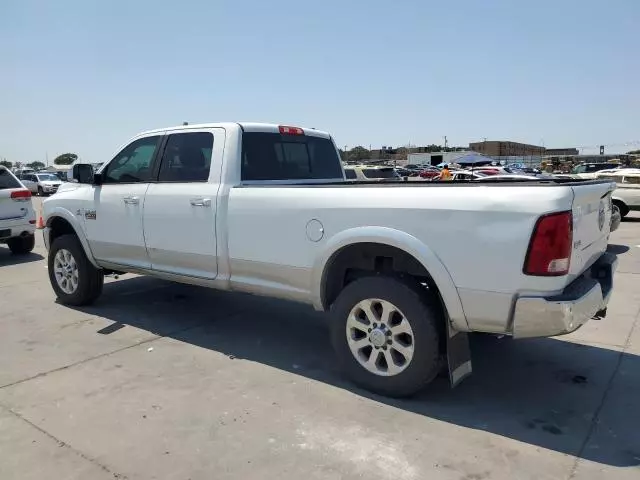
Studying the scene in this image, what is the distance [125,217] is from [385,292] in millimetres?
3128

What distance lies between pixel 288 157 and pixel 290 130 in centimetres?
29

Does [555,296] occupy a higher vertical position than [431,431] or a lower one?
higher

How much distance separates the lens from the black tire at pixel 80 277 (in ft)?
20.5

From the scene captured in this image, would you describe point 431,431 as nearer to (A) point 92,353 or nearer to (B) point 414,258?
(B) point 414,258

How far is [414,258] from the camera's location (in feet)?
12.2

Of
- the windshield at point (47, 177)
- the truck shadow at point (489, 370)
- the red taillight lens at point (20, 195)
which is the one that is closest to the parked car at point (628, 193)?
the truck shadow at point (489, 370)

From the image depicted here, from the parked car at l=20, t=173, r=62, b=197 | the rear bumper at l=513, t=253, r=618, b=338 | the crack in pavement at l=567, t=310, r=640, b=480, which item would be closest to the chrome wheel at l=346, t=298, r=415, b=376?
the rear bumper at l=513, t=253, r=618, b=338

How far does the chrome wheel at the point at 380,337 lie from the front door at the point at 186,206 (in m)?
1.52

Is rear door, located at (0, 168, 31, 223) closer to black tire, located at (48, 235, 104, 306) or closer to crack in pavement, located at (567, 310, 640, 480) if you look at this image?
black tire, located at (48, 235, 104, 306)

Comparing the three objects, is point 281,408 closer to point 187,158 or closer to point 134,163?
point 187,158

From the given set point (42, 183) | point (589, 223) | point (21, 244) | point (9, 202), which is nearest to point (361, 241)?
point (589, 223)

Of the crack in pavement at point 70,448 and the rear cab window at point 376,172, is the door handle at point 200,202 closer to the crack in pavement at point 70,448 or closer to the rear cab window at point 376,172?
the crack in pavement at point 70,448

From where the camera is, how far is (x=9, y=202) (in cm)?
986

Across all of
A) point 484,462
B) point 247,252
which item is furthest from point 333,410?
point 247,252
